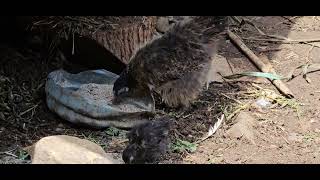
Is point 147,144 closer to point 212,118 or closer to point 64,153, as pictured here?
point 64,153

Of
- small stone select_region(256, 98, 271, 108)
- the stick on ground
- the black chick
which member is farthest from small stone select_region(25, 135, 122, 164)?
the stick on ground

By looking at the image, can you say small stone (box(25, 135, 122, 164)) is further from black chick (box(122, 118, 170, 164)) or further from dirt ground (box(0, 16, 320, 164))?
dirt ground (box(0, 16, 320, 164))

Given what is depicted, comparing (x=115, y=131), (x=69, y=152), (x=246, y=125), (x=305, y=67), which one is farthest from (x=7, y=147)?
(x=305, y=67)

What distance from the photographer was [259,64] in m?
4.97

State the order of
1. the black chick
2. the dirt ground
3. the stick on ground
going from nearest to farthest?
the black chick, the dirt ground, the stick on ground

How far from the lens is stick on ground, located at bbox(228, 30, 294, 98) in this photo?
14.7 feet

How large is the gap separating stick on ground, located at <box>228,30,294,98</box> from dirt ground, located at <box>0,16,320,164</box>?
2.3 inches

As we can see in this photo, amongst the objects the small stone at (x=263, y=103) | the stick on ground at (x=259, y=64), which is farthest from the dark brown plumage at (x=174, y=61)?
the stick on ground at (x=259, y=64)

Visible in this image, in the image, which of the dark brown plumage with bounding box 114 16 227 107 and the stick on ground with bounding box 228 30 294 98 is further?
the stick on ground with bounding box 228 30 294 98

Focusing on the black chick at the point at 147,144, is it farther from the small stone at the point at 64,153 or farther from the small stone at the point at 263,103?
the small stone at the point at 263,103

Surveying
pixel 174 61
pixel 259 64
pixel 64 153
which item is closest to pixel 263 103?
pixel 259 64

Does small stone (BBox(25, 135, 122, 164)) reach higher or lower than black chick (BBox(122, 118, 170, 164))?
higher

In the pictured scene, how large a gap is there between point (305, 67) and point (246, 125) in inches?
50.0

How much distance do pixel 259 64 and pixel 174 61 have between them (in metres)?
1.30
